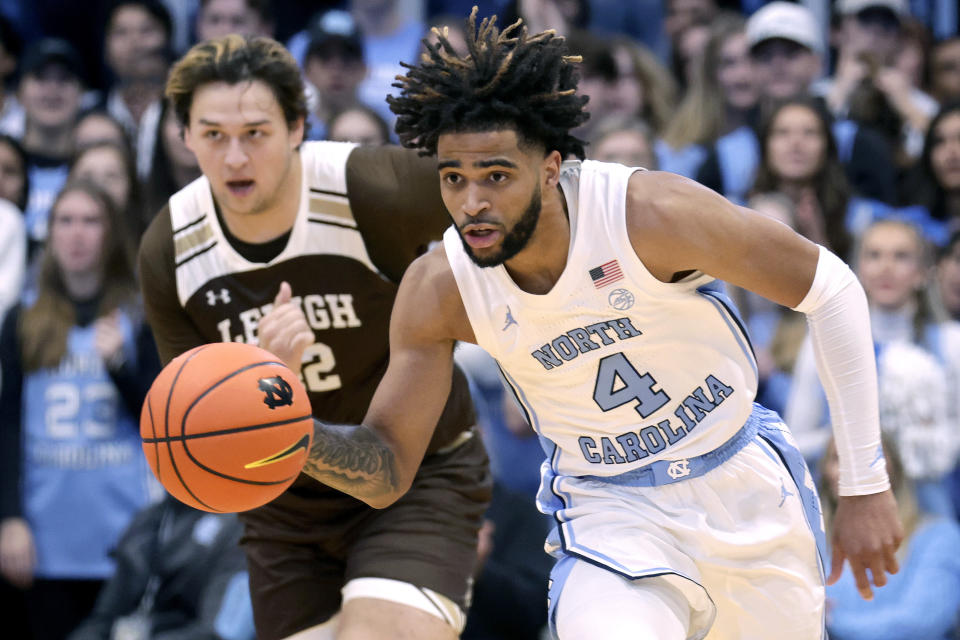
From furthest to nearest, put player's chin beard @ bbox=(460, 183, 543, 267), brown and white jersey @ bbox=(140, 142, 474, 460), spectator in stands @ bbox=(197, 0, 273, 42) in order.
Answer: spectator in stands @ bbox=(197, 0, 273, 42) → brown and white jersey @ bbox=(140, 142, 474, 460) → player's chin beard @ bbox=(460, 183, 543, 267)

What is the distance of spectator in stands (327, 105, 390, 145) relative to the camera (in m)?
6.82

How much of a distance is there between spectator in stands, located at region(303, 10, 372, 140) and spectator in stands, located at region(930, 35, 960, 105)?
11.6 ft

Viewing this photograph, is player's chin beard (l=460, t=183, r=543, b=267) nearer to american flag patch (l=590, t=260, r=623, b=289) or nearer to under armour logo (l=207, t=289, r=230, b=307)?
american flag patch (l=590, t=260, r=623, b=289)

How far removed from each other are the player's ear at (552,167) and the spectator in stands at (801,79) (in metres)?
3.93

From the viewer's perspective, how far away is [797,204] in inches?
268

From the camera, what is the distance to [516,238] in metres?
3.40

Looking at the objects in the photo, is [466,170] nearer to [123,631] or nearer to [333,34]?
[123,631]

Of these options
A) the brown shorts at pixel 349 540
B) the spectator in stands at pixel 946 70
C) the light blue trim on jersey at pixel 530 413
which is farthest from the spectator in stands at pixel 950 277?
the light blue trim on jersey at pixel 530 413

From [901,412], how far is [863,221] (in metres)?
1.34

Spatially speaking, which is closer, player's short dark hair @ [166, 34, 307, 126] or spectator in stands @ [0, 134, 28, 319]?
player's short dark hair @ [166, 34, 307, 126]

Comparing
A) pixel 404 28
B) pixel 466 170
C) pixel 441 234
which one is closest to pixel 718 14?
pixel 404 28

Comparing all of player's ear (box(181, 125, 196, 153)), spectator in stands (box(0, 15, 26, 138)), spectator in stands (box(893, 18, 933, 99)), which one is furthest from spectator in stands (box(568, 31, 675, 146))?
player's ear (box(181, 125, 196, 153))

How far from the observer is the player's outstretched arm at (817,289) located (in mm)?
3414

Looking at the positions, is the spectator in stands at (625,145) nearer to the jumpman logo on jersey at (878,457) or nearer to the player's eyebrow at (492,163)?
the jumpman logo on jersey at (878,457)
